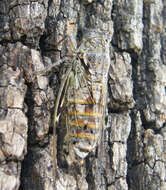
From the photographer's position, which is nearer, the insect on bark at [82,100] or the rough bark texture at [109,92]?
the rough bark texture at [109,92]

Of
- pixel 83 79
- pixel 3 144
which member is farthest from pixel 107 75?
pixel 3 144

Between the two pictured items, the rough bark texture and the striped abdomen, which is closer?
the rough bark texture

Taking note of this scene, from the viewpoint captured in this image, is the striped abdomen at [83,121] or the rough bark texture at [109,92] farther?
the striped abdomen at [83,121]

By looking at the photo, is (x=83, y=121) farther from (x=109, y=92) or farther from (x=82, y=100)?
(x=109, y=92)

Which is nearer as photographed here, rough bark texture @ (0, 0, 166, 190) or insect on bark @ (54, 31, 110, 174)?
rough bark texture @ (0, 0, 166, 190)
